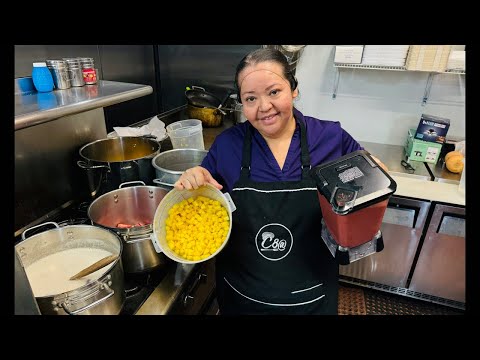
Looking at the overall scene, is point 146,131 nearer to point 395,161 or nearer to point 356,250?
point 356,250

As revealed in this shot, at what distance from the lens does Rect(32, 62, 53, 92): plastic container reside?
1.25 metres

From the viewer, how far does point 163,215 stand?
117 cm

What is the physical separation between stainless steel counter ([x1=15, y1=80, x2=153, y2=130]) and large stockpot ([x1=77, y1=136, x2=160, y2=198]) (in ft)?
1.13

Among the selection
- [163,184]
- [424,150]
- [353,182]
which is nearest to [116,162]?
[163,184]

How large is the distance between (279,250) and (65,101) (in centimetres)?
92

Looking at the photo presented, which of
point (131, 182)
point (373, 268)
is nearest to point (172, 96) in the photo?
point (131, 182)

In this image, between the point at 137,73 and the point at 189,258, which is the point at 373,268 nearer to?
the point at 189,258

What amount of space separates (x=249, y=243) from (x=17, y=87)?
1.13m

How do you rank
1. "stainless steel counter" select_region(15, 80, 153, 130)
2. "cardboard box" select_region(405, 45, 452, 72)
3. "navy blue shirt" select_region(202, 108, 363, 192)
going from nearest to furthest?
Result: "stainless steel counter" select_region(15, 80, 153, 130) → "navy blue shirt" select_region(202, 108, 363, 192) → "cardboard box" select_region(405, 45, 452, 72)

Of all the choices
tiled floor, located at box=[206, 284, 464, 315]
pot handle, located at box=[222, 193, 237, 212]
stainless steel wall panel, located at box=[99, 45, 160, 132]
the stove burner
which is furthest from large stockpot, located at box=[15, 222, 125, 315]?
tiled floor, located at box=[206, 284, 464, 315]

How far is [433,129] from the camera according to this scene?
7.61ft

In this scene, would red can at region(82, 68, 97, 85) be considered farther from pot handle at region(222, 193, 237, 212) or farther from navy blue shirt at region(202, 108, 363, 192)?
pot handle at region(222, 193, 237, 212)

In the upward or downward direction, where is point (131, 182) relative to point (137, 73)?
downward

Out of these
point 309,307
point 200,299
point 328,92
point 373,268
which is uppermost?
point 328,92
